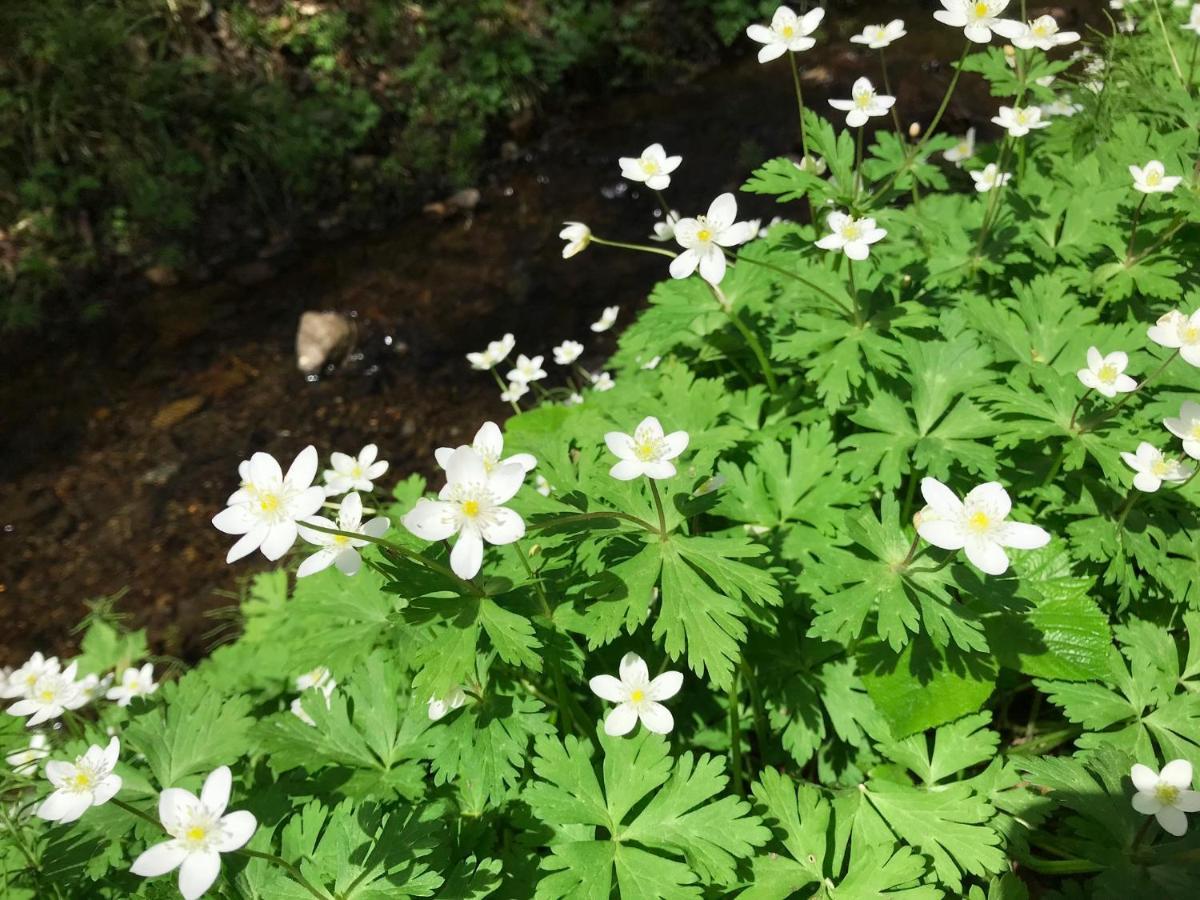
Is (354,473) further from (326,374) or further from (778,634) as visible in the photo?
(326,374)

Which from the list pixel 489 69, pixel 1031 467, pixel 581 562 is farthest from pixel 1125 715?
pixel 489 69

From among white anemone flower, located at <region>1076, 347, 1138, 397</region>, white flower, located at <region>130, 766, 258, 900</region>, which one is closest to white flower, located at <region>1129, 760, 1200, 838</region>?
white anemone flower, located at <region>1076, 347, 1138, 397</region>

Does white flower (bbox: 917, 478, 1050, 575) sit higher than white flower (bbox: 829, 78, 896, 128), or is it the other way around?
white flower (bbox: 829, 78, 896, 128)

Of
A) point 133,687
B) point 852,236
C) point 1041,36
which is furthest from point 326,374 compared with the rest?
point 1041,36

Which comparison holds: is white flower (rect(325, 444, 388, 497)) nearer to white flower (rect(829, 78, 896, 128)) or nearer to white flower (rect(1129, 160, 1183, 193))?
white flower (rect(829, 78, 896, 128))

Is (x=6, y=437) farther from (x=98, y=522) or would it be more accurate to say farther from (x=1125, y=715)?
(x=1125, y=715)

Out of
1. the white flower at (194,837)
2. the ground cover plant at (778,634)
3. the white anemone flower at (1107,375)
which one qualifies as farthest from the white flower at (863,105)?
the white flower at (194,837)
